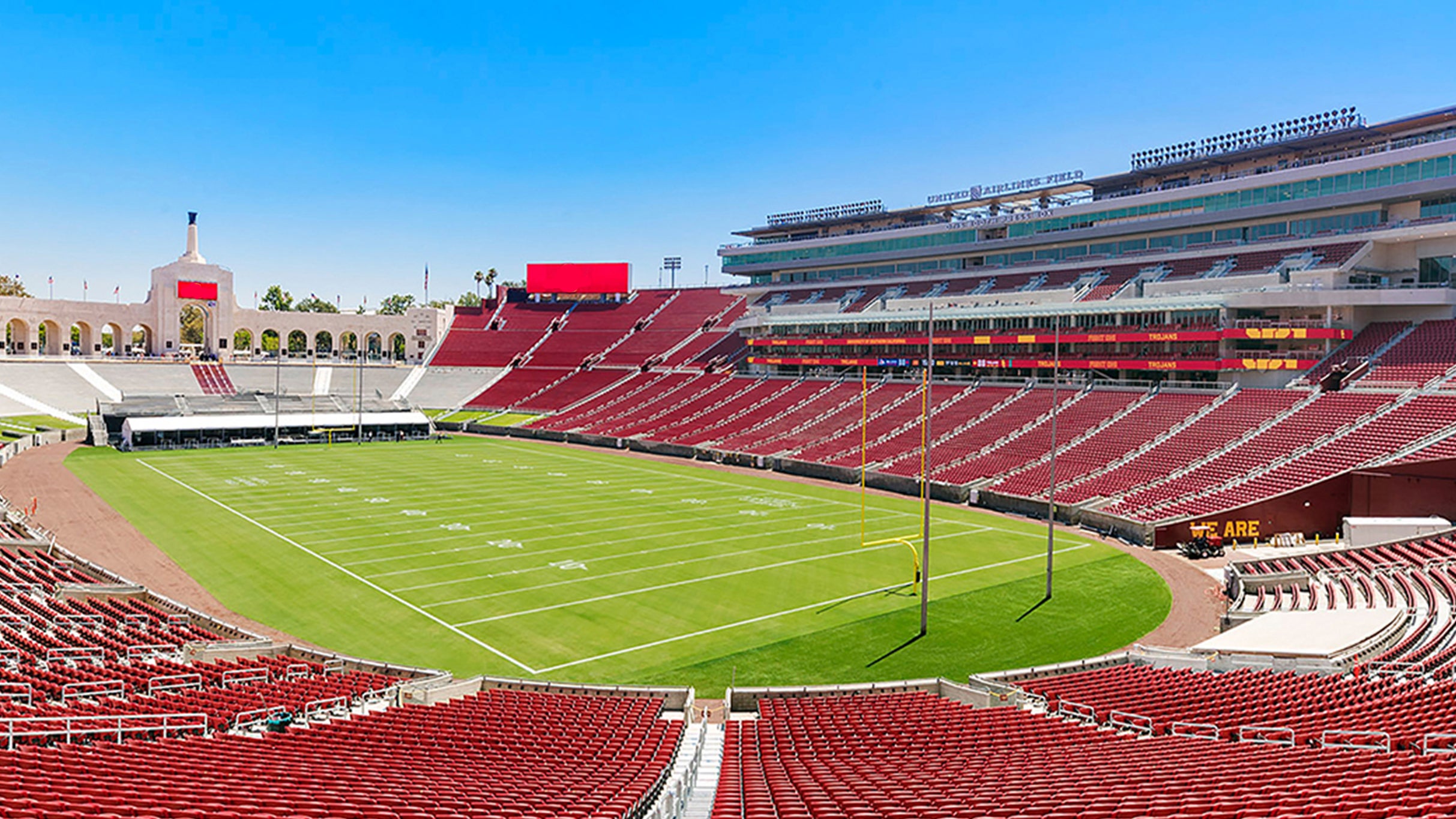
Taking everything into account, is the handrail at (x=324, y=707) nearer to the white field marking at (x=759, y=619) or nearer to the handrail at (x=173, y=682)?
the handrail at (x=173, y=682)

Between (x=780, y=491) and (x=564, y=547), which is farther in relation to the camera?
(x=780, y=491)


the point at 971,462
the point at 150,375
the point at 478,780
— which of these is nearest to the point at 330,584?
the point at 478,780

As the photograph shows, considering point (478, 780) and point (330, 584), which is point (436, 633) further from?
point (478, 780)

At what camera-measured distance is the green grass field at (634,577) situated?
22938 mm

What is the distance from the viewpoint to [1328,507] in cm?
3672

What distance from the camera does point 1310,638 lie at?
70.7ft

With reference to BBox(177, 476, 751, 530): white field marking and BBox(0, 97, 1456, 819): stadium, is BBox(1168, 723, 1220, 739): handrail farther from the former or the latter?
BBox(177, 476, 751, 530): white field marking

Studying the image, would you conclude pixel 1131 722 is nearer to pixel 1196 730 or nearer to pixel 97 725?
pixel 1196 730

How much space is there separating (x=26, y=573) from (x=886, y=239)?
223 feet

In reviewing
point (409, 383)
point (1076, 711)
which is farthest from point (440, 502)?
point (409, 383)

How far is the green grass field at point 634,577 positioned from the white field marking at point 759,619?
0.08 m

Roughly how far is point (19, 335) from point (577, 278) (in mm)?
62754

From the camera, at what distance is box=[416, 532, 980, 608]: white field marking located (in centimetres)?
2730

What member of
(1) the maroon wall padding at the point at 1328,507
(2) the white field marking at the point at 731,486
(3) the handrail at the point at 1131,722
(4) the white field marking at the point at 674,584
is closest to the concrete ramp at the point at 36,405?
(2) the white field marking at the point at 731,486
